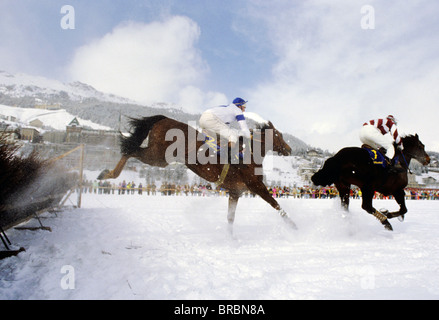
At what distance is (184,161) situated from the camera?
5254 mm

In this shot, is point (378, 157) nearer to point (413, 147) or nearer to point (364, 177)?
point (364, 177)

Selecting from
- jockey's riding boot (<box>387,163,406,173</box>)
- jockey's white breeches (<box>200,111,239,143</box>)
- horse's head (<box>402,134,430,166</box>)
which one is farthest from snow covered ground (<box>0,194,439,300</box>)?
→ horse's head (<box>402,134,430,166</box>)

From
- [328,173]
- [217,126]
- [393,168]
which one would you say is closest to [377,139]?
[393,168]

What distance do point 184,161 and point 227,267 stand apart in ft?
8.12

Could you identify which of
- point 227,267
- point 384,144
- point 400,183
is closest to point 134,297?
point 227,267

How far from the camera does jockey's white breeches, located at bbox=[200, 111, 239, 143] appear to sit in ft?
17.4

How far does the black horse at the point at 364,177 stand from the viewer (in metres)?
6.29

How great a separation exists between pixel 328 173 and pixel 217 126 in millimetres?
3226

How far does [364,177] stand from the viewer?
248 inches

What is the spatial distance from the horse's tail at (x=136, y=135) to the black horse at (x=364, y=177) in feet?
13.7

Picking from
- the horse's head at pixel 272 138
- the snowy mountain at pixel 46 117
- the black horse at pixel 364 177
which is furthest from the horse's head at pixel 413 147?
the snowy mountain at pixel 46 117

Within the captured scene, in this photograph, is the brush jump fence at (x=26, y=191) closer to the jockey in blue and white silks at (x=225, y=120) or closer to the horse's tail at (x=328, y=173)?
the jockey in blue and white silks at (x=225, y=120)

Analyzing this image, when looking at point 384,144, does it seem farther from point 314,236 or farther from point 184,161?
point 184,161

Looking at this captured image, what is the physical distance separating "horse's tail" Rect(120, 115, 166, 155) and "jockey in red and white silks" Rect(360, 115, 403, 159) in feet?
16.9
